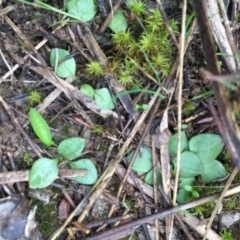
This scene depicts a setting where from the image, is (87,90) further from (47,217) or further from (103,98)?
(47,217)

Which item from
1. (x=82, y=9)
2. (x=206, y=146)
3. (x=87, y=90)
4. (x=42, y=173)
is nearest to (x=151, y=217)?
(x=206, y=146)

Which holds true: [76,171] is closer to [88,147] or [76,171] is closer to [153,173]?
[88,147]

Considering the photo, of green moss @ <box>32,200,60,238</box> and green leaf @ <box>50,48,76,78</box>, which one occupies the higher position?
green leaf @ <box>50,48,76,78</box>

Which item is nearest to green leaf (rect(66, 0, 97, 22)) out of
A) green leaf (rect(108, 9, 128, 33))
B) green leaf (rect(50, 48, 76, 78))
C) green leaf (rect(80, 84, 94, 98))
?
green leaf (rect(108, 9, 128, 33))

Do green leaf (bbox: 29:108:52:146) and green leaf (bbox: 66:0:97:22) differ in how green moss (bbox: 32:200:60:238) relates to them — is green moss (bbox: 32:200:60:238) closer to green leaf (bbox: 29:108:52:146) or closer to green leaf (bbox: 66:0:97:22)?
green leaf (bbox: 29:108:52:146)

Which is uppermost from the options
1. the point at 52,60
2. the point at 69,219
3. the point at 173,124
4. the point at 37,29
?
the point at 37,29

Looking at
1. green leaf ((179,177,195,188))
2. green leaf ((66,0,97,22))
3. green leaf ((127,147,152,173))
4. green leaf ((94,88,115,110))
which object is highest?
green leaf ((66,0,97,22))

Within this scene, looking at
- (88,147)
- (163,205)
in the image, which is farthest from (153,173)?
(88,147)
